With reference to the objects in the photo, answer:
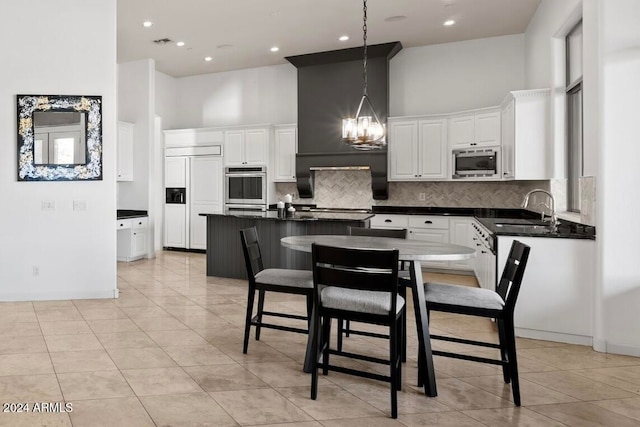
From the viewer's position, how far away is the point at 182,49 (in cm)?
739

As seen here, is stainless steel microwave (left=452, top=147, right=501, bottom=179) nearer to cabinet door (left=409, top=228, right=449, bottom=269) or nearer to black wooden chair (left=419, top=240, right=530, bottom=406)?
cabinet door (left=409, top=228, right=449, bottom=269)

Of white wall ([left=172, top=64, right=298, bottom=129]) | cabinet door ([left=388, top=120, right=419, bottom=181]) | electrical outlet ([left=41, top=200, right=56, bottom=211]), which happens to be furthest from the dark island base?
white wall ([left=172, top=64, right=298, bottom=129])

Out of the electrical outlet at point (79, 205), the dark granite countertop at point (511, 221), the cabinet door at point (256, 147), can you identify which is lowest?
the dark granite countertop at point (511, 221)

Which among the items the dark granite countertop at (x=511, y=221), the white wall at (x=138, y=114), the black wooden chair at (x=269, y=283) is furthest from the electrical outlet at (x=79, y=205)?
the dark granite countertop at (x=511, y=221)

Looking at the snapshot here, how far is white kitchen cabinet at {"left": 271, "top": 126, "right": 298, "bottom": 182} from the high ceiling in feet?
4.23

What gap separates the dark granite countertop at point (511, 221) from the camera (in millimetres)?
3664

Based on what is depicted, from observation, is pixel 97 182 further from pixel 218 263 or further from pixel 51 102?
pixel 218 263

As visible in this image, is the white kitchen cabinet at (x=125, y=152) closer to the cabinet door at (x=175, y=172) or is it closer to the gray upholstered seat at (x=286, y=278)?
the cabinet door at (x=175, y=172)

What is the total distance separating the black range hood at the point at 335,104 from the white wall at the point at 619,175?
3.89 metres

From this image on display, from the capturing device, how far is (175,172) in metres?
8.70

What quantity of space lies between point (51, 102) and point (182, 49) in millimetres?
3005

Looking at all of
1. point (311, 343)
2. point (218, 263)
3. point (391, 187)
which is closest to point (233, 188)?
point (218, 263)

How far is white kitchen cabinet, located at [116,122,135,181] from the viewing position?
762 centimetres

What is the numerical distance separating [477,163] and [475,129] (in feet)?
1.57
